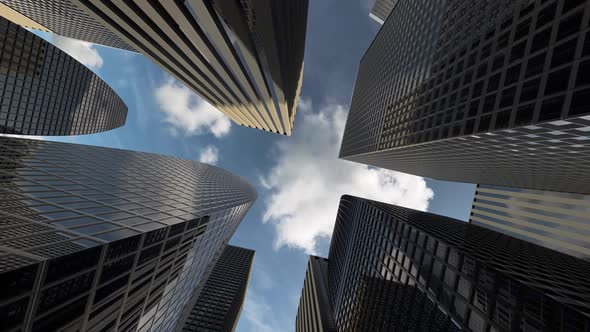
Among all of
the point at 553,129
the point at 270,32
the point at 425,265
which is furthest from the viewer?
the point at 270,32

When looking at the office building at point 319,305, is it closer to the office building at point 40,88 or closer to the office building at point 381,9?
the office building at point 40,88

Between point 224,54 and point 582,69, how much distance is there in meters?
43.2

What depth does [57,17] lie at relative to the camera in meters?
121

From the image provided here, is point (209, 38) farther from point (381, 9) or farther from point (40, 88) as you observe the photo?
point (381, 9)

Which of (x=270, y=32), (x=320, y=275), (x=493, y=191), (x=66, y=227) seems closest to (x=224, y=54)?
(x=270, y=32)

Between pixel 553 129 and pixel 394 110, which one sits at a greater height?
pixel 394 110

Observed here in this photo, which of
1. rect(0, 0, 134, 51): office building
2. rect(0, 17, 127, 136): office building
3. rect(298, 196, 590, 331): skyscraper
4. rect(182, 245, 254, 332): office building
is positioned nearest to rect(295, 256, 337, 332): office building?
rect(298, 196, 590, 331): skyscraper

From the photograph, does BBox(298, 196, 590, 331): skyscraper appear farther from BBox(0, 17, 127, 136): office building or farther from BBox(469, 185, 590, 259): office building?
BBox(0, 17, 127, 136): office building

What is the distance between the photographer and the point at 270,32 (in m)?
43.9

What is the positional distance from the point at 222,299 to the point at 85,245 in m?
127

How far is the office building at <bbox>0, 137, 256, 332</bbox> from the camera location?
10.6 metres

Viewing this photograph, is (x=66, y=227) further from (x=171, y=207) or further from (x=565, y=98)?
(x=565, y=98)

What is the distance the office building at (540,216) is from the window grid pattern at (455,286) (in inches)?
2358

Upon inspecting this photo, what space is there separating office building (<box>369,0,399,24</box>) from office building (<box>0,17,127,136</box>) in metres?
171
